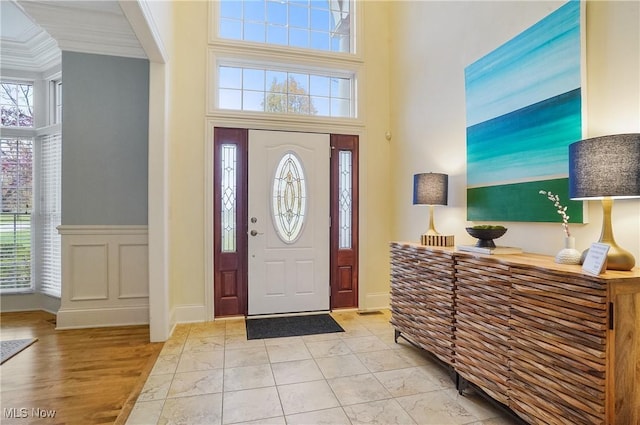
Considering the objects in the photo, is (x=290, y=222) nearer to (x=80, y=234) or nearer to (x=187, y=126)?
(x=187, y=126)

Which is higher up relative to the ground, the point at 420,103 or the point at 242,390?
the point at 420,103

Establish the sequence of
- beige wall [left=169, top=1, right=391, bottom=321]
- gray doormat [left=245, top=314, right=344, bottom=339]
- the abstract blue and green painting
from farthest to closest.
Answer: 1. beige wall [left=169, top=1, right=391, bottom=321]
2. gray doormat [left=245, top=314, right=344, bottom=339]
3. the abstract blue and green painting

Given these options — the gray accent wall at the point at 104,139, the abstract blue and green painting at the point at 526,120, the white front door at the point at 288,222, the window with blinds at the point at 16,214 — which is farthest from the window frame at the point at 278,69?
the window with blinds at the point at 16,214

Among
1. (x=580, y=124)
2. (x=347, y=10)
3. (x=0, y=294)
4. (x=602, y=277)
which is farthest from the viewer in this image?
(x=347, y=10)

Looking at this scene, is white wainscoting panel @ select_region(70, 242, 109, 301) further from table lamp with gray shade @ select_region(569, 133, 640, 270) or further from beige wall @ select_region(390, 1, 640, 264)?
table lamp with gray shade @ select_region(569, 133, 640, 270)

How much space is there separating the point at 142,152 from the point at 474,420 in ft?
12.5

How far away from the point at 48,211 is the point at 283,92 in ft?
10.3

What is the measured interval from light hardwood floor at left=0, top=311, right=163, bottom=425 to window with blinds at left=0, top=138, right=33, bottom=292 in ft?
2.16

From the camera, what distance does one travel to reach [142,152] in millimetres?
3680

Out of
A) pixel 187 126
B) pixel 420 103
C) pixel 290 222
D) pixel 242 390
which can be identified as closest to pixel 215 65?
pixel 187 126

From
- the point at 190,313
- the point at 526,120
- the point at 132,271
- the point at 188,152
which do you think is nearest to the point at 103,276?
the point at 132,271

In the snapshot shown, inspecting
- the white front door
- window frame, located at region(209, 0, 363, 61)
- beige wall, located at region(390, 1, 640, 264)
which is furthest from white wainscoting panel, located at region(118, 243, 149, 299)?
beige wall, located at region(390, 1, 640, 264)

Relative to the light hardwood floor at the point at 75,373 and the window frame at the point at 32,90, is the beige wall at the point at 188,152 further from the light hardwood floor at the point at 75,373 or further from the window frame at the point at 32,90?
the window frame at the point at 32,90

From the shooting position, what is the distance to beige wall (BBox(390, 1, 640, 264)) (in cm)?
171
